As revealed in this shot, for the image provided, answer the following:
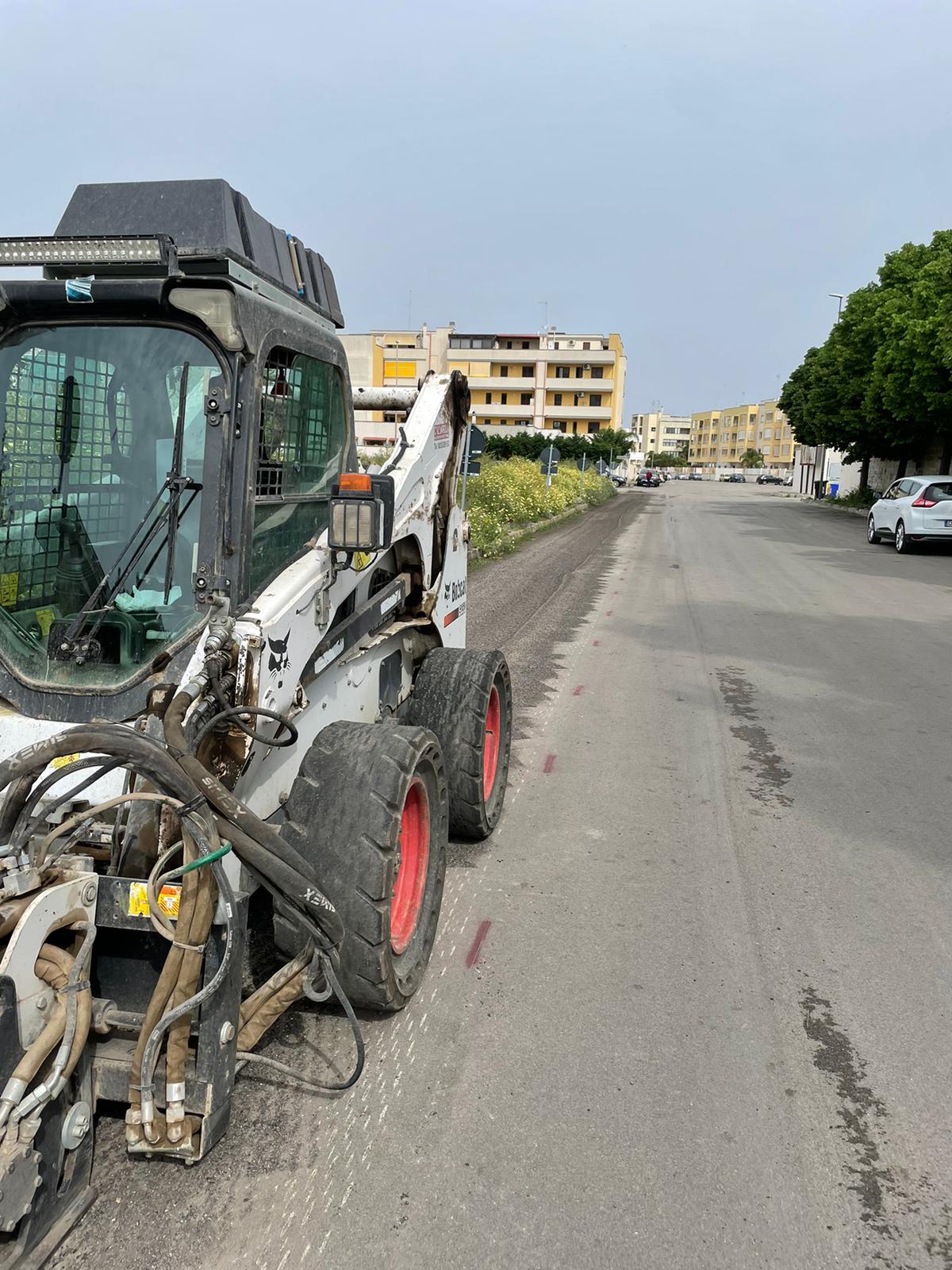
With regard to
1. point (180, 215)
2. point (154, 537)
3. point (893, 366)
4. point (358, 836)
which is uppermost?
point (893, 366)

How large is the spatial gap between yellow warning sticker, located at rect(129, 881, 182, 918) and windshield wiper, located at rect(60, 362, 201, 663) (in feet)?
2.73

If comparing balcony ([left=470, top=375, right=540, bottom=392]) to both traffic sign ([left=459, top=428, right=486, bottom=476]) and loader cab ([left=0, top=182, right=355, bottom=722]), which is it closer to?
traffic sign ([left=459, top=428, right=486, bottom=476])

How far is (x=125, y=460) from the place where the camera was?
3316 millimetres

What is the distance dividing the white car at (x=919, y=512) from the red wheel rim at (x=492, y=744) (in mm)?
19266

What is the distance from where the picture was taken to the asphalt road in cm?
282

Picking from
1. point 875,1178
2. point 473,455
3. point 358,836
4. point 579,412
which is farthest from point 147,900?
point 579,412

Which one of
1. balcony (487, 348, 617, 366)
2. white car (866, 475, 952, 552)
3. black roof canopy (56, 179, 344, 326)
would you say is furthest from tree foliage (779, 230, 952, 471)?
balcony (487, 348, 617, 366)

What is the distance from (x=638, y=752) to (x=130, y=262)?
209 inches

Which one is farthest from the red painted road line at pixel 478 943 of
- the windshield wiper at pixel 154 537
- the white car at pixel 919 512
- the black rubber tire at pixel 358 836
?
the white car at pixel 919 512

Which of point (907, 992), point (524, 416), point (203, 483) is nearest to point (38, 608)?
point (203, 483)

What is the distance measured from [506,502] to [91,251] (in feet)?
82.1

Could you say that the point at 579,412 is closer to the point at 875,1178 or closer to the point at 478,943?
the point at 478,943

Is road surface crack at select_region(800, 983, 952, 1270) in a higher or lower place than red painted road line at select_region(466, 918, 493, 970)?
lower

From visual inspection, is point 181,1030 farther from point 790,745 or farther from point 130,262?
point 790,745
